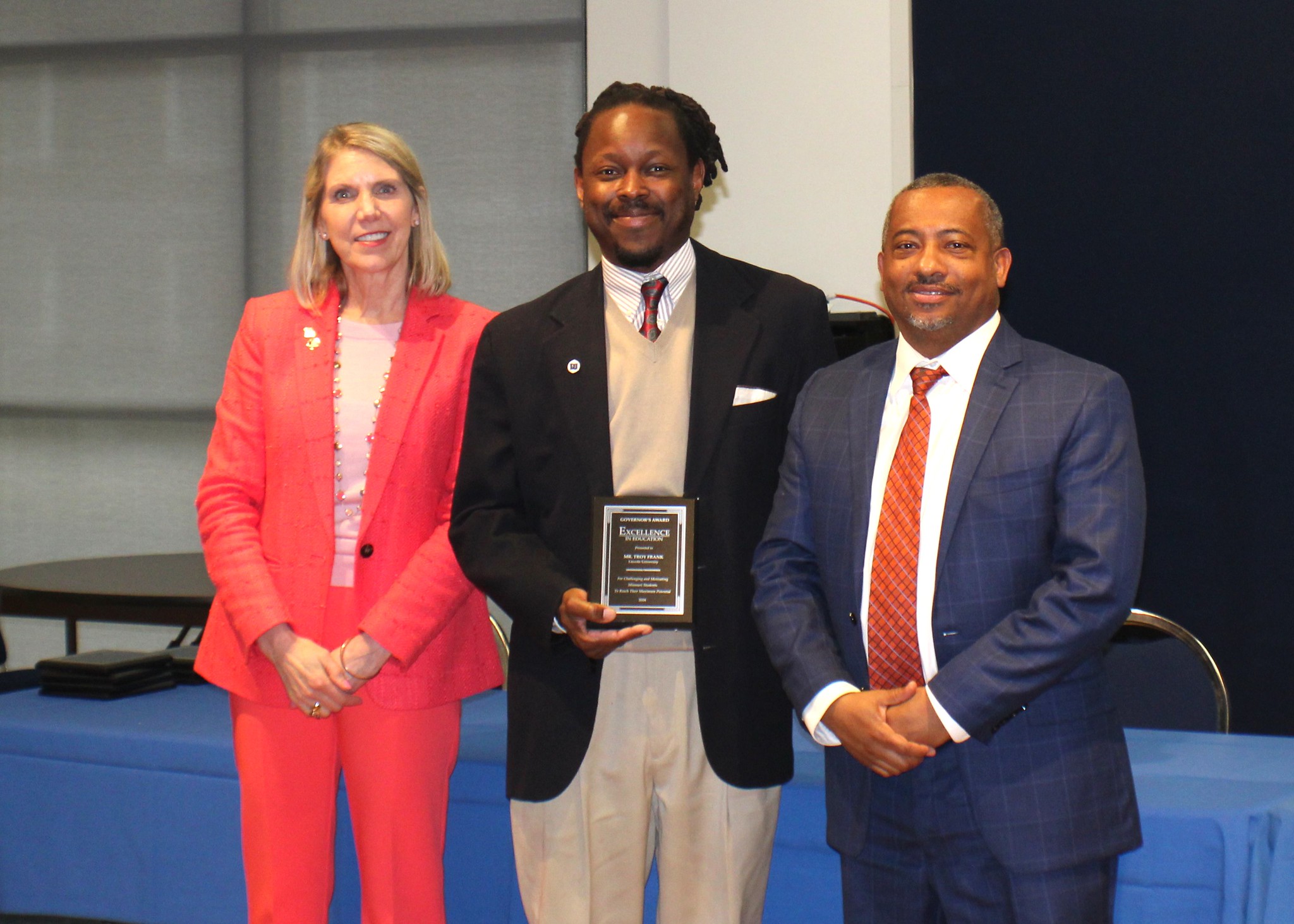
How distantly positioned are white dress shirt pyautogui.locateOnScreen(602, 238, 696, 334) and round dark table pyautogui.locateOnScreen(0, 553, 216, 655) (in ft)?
7.57

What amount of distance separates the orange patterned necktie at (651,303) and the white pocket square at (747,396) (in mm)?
176

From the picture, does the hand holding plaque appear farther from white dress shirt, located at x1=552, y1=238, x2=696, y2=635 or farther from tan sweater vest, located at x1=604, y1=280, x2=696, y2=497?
white dress shirt, located at x1=552, y1=238, x2=696, y2=635

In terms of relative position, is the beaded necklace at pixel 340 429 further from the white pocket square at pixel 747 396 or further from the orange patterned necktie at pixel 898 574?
the orange patterned necktie at pixel 898 574

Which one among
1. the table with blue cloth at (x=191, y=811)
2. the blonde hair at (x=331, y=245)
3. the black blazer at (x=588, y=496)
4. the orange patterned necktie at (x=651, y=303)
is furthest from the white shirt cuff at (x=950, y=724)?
the blonde hair at (x=331, y=245)

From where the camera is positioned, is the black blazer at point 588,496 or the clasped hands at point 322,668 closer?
the black blazer at point 588,496

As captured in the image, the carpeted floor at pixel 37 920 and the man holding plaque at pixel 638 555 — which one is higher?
the man holding plaque at pixel 638 555

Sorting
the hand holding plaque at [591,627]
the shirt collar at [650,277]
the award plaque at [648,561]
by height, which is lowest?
the hand holding plaque at [591,627]

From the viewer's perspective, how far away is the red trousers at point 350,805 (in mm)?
2156

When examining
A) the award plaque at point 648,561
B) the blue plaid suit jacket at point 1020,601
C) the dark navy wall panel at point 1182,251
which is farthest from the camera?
the dark navy wall panel at point 1182,251

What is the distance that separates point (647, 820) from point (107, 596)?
8.71 feet

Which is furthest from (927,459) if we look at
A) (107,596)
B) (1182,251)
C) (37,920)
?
(107,596)

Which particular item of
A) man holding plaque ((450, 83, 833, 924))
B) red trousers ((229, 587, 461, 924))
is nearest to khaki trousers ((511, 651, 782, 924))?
man holding plaque ((450, 83, 833, 924))

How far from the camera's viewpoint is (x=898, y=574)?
6.11ft

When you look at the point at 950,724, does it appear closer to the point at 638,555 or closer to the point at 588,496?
the point at 638,555
